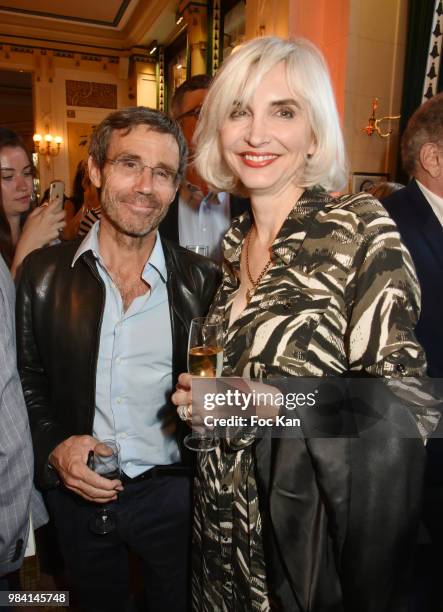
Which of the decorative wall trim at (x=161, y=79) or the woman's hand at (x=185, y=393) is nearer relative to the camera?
the woman's hand at (x=185, y=393)

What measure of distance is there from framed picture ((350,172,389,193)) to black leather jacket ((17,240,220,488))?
4.09 meters

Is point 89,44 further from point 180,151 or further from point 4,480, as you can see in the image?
point 4,480

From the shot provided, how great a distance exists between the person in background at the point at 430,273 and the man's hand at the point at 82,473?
39.9 inches

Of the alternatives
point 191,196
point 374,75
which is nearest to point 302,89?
point 191,196

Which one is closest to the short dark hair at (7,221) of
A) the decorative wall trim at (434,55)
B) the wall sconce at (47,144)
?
the decorative wall trim at (434,55)

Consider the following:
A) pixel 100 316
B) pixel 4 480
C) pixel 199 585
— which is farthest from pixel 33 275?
pixel 199 585

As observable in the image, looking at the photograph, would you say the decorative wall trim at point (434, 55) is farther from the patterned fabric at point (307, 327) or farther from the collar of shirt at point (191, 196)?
the patterned fabric at point (307, 327)

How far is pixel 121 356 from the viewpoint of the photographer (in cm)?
150

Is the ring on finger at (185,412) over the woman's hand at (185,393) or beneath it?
beneath

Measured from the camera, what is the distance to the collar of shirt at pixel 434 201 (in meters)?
1.82

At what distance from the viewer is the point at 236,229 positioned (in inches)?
58.6

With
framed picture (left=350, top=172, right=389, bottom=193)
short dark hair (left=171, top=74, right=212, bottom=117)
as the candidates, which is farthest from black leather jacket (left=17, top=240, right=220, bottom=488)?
framed picture (left=350, top=172, right=389, bottom=193)

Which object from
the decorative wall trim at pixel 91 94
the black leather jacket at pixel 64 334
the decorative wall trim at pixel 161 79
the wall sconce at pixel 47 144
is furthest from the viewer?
the decorative wall trim at pixel 91 94

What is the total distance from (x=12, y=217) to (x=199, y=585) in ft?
7.03
